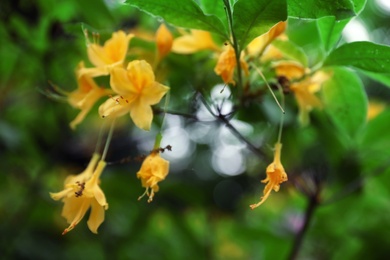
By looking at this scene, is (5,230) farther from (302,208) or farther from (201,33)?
(201,33)

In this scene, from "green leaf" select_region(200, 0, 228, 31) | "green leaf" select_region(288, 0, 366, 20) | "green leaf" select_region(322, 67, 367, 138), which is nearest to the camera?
"green leaf" select_region(288, 0, 366, 20)

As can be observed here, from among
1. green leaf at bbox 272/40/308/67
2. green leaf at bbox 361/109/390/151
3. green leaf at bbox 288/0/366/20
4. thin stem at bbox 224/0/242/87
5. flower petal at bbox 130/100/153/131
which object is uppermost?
green leaf at bbox 288/0/366/20

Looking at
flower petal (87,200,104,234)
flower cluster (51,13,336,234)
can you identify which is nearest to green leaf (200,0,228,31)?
flower cluster (51,13,336,234)

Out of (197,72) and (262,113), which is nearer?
(197,72)

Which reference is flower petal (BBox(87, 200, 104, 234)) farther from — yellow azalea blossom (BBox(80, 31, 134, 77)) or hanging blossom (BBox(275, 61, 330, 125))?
hanging blossom (BBox(275, 61, 330, 125))

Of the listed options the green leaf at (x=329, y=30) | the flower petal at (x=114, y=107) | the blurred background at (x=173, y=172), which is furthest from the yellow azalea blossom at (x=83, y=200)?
the green leaf at (x=329, y=30)

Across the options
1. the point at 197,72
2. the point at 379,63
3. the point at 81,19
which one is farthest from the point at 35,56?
the point at 379,63

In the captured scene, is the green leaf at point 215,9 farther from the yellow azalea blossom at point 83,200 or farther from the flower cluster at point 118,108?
the yellow azalea blossom at point 83,200

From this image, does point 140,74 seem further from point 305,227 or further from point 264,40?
point 305,227
